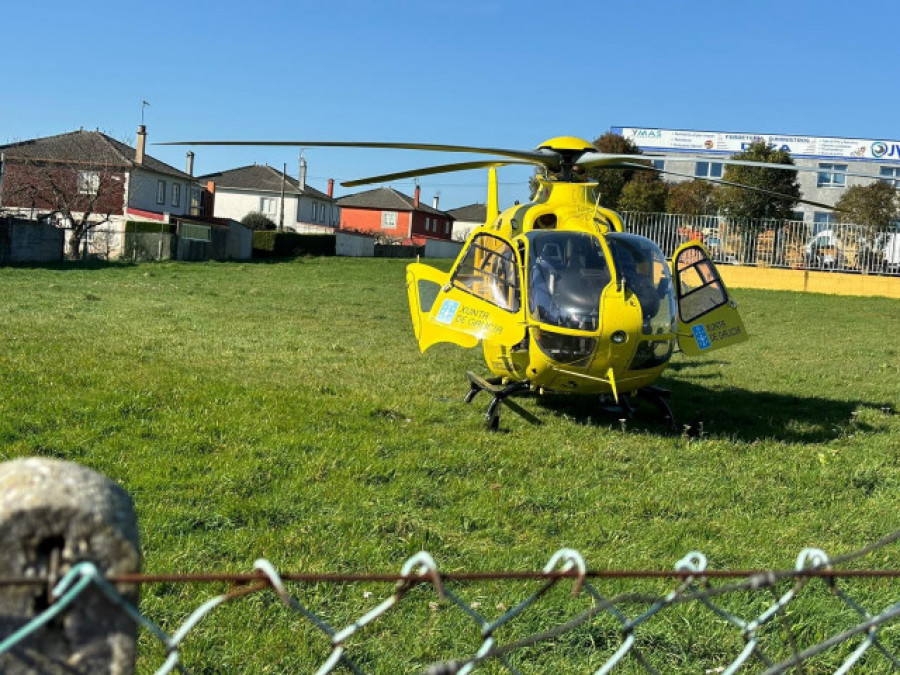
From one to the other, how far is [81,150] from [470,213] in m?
67.2

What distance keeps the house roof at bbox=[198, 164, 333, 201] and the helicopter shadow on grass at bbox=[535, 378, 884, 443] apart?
61.3 metres

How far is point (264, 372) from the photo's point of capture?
10.3 m

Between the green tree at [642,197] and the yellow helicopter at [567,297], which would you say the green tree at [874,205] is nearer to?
the green tree at [642,197]

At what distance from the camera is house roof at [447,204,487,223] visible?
10469 centimetres

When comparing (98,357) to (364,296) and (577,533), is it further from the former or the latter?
(364,296)

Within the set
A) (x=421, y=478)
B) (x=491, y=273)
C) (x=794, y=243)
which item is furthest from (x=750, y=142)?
(x=421, y=478)

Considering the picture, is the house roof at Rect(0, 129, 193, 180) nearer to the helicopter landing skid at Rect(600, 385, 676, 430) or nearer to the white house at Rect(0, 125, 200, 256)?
the white house at Rect(0, 125, 200, 256)

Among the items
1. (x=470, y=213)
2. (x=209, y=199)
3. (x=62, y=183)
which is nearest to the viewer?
(x=62, y=183)

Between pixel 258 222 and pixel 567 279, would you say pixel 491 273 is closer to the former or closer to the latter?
pixel 567 279

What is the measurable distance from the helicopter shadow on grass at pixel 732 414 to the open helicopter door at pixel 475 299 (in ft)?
4.51

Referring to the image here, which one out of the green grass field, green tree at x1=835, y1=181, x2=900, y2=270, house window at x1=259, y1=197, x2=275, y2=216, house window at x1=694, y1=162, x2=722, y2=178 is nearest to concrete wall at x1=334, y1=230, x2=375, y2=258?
house window at x1=259, y1=197, x2=275, y2=216

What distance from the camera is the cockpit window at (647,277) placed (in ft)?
26.7

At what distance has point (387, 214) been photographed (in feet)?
275

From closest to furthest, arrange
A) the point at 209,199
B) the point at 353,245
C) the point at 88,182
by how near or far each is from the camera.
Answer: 1. the point at 88,182
2. the point at 353,245
3. the point at 209,199
